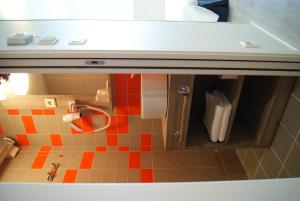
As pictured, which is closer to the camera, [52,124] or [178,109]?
[178,109]

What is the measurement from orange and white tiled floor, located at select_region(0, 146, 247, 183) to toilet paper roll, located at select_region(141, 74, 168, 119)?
1.82ft

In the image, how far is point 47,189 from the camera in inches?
14.1

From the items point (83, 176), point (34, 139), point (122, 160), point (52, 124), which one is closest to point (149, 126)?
point (122, 160)

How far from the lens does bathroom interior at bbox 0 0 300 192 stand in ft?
2.66

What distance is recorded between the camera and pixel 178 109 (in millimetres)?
816

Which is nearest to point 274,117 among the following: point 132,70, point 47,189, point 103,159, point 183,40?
point 183,40

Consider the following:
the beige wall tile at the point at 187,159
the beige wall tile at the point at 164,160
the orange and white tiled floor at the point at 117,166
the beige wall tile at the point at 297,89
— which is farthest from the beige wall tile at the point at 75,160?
the beige wall tile at the point at 297,89

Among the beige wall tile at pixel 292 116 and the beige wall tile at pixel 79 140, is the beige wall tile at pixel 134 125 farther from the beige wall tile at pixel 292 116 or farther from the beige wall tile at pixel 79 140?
the beige wall tile at pixel 292 116

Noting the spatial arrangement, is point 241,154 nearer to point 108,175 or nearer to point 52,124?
point 108,175

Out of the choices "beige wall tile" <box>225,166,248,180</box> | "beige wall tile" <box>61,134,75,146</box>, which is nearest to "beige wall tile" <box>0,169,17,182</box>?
"beige wall tile" <box>61,134,75,146</box>

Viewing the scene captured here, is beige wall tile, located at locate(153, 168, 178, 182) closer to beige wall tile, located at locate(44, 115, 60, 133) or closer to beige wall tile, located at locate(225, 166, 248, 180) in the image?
beige wall tile, located at locate(225, 166, 248, 180)

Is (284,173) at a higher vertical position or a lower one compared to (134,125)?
higher

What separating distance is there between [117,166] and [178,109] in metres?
0.67

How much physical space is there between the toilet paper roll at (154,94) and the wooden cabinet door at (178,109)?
3cm
